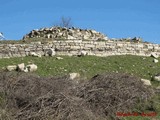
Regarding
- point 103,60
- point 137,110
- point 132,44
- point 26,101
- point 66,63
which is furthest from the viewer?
point 132,44

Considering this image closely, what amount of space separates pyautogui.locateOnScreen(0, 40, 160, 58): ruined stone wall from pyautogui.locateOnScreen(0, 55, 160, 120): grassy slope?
1152 mm

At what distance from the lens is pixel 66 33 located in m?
20.5

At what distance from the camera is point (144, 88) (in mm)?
9797

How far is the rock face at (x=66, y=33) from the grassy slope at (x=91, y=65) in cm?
364

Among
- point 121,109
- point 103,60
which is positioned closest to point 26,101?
point 121,109

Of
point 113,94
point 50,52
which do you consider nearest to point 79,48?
point 50,52

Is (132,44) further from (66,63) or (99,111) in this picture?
(99,111)

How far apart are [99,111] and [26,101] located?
1.72 meters

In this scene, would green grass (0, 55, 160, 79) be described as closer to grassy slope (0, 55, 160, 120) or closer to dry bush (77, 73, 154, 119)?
grassy slope (0, 55, 160, 120)

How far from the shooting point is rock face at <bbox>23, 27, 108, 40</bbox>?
20089 millimetres

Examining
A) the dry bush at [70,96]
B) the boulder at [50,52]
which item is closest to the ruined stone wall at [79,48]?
the boulder at [50,52]

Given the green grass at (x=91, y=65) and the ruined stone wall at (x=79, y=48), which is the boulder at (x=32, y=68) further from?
the ruined stone wall at (x=79, y=48)

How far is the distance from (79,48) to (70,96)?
9.91 metres

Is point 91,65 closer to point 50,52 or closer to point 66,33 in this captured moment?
point 50,52
